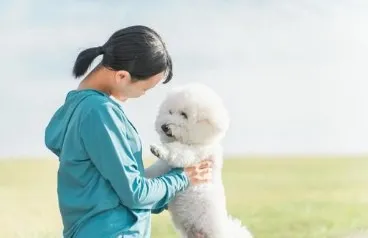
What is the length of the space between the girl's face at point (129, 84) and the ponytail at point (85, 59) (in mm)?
65

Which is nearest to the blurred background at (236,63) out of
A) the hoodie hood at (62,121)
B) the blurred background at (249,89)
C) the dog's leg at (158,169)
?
the blurred background at (249,89)

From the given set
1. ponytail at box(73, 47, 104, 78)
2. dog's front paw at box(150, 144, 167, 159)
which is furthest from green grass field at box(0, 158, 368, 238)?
ponytail at box(73, 47, 104, 78)

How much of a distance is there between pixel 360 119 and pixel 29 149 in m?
1.17

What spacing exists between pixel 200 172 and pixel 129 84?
0.96ft

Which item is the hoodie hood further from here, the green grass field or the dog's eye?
the green grass field

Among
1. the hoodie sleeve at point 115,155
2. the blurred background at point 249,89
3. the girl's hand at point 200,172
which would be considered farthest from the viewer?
the blurred background at point 249,89

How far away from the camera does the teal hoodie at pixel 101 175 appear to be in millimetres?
1220

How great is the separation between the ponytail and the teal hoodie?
0.05 meters

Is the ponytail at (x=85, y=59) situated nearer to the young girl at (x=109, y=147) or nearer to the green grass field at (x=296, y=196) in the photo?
the young girl at (x=109, y=147)

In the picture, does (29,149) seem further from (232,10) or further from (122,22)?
(232,10)

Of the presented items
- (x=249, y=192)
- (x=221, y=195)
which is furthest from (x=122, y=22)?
→ (x=221, y=195)

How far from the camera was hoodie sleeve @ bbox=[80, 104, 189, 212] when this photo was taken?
1214 millimetres

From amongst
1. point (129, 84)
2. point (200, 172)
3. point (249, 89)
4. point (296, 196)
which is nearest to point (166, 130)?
point (200, 172)

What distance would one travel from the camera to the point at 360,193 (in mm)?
2529
